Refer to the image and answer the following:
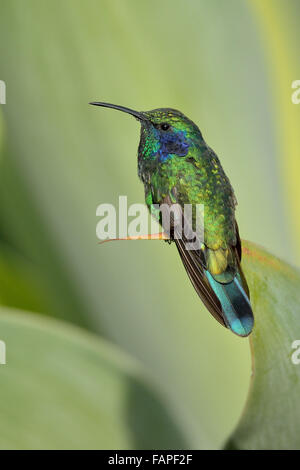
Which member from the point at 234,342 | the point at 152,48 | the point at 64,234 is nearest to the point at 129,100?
the point at 152,48

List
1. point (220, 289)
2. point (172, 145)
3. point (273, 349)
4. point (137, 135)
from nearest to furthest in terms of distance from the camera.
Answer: point (273, 349) < point (220, 289) < point (172, 145) < point (137, 135)

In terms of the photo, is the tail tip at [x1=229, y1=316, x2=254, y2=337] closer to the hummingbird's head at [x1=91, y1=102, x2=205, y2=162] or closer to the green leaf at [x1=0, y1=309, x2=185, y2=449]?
the green leaf at [x1=0, y1=309, x2=185, y2=449]

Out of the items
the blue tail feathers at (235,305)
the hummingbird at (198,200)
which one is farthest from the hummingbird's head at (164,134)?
the blue tail feathers at (235,305)

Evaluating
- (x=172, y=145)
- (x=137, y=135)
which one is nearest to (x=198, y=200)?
(x=172, y=145)

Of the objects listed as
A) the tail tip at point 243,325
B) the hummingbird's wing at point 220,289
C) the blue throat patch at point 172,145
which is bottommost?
the tail tip at point 243,325

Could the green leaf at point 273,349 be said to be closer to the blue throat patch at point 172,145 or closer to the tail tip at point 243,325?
the tail tip at point 243,325

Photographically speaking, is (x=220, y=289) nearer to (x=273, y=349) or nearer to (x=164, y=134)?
(x=273, y=349)

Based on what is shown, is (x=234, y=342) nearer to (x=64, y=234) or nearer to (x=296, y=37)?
(x=64, y=234)

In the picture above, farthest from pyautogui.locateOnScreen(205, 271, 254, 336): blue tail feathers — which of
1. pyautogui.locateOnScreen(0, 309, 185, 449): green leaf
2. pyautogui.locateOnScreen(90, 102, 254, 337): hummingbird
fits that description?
pyautogui.locateOnScreen(0, 309, 185, 449): green leaf
